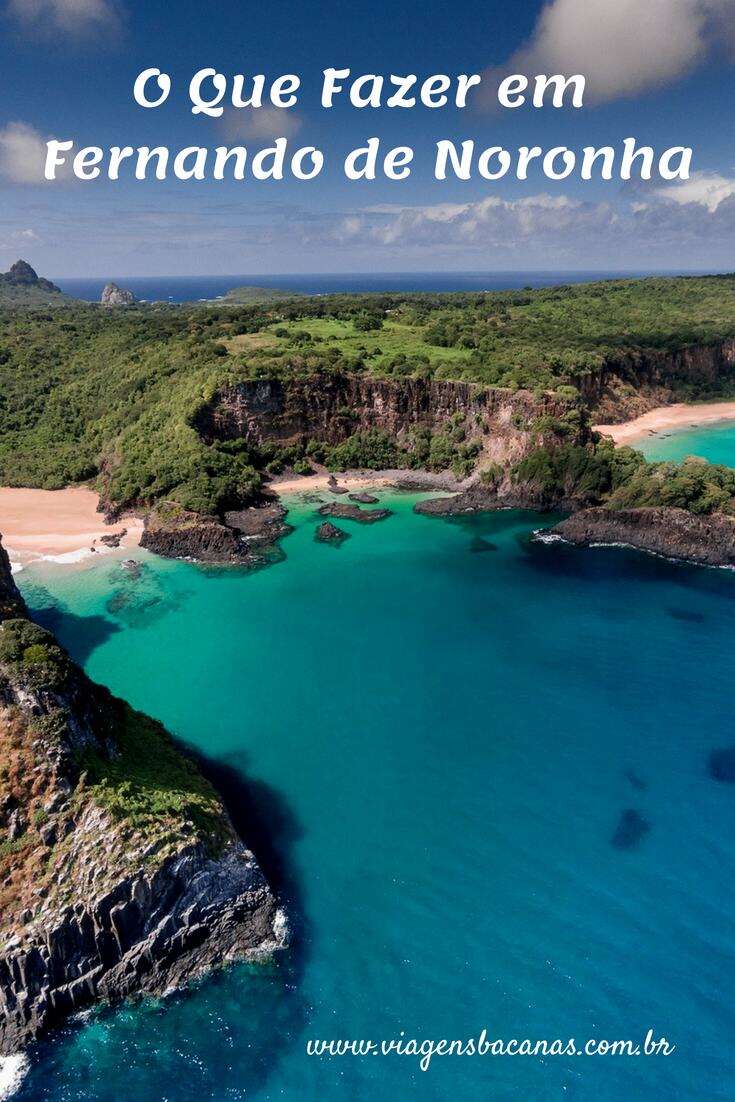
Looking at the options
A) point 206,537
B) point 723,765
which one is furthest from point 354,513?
point 723,765

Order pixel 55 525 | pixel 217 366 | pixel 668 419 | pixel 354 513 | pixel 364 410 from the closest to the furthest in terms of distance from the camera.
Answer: pixel 55 525 → pixel 354 513 → pixel 217 366 → pixel 364 410 → pixel 668 419

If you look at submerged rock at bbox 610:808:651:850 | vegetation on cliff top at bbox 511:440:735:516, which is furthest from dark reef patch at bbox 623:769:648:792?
vegetation on cliff top at bbox 511:440:735:516

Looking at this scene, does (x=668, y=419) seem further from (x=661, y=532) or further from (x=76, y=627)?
(x=76, y=627)

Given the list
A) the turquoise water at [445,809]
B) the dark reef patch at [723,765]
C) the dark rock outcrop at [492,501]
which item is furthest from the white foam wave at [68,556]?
the dark reef patch at [723,765]

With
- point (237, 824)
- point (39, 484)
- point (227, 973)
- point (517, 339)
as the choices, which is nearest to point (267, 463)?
point (39, 484)

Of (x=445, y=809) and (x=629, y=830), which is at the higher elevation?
(x=629, y=830)

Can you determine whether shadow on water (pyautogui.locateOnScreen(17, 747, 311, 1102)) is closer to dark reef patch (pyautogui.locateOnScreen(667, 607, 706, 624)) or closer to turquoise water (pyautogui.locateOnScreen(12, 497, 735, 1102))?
turquoise water (pyautogui.locateOnScreen(12, 497, 735, 1102))

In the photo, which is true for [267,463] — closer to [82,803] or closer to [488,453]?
[488,453]

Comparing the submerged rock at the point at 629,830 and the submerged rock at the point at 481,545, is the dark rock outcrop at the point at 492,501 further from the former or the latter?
the submerged rock at the point at 629,830
